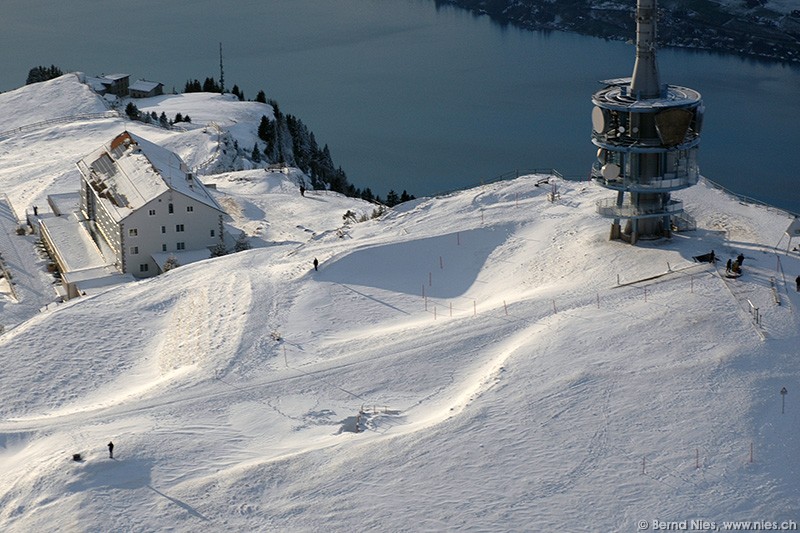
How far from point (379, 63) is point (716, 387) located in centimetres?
12559

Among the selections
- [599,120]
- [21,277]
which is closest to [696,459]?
[599,120]

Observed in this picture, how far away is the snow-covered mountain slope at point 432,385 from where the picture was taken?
3831 centimetres

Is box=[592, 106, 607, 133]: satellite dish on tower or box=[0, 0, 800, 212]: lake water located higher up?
box=[592, 106, 607, 133]: satellite dish on tower

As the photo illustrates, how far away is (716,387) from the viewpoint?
42.5 m

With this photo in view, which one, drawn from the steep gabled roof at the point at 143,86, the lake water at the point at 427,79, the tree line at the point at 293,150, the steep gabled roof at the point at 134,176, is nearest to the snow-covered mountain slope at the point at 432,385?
the steep gabled roof at the point at 134,176

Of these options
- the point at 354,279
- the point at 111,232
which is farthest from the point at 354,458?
the point at 111,232

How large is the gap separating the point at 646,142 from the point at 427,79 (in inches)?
4124

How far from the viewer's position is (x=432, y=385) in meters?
45.2

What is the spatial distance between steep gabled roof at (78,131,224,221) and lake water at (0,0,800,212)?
35823mm

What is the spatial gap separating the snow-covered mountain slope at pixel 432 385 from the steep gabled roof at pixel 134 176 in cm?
1070

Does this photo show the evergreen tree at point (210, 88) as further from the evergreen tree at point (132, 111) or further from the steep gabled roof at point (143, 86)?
the evergreen tree at point (132, 111)

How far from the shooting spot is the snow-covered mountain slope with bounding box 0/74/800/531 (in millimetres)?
38312

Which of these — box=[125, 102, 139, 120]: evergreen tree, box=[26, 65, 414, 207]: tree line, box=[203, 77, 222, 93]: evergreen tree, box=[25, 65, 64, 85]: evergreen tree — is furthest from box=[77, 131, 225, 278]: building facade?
box=[25, 65, 64, 85]: evergreen tree

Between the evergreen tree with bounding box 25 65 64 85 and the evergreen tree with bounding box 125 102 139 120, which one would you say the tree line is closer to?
the evergreen tree with bounding box 125 102 139 120
